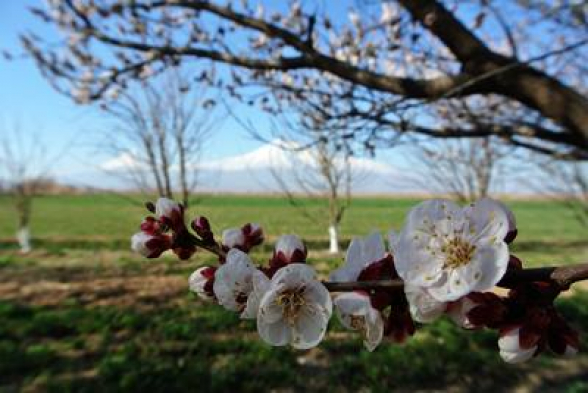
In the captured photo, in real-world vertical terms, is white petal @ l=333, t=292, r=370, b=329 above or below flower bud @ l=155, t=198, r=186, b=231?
below

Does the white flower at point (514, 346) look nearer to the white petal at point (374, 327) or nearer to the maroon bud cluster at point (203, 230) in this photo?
the white petal at point (374, 327)

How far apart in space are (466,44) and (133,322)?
4.86m

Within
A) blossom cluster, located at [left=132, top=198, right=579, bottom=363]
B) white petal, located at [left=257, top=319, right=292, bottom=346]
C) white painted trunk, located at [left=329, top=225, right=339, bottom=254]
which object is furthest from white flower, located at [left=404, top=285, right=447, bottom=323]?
white painted trunk, located at [left=329, top=225, right=339, bottom=254]

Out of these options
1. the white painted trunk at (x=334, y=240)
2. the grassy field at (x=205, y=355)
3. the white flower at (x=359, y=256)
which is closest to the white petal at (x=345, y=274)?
the white flower at (x=359, y=256)

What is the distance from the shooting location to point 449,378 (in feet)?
15.4

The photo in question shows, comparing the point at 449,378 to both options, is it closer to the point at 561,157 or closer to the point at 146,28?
the point at 561,157

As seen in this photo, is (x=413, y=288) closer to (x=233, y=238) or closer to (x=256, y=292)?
(x=256, y=292)

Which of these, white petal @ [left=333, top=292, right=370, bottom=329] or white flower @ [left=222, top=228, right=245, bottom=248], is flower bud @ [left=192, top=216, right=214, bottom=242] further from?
white petal @ [left=333, top=292, right=370, bottom=329]

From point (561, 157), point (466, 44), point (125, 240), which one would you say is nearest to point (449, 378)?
point (561, 157)

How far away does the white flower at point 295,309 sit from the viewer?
0.70m

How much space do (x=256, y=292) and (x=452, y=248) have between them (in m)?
0.28

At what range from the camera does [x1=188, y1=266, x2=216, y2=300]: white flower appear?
→ 805 mm

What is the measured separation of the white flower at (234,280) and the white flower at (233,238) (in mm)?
145

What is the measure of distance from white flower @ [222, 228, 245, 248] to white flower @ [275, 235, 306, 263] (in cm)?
13
